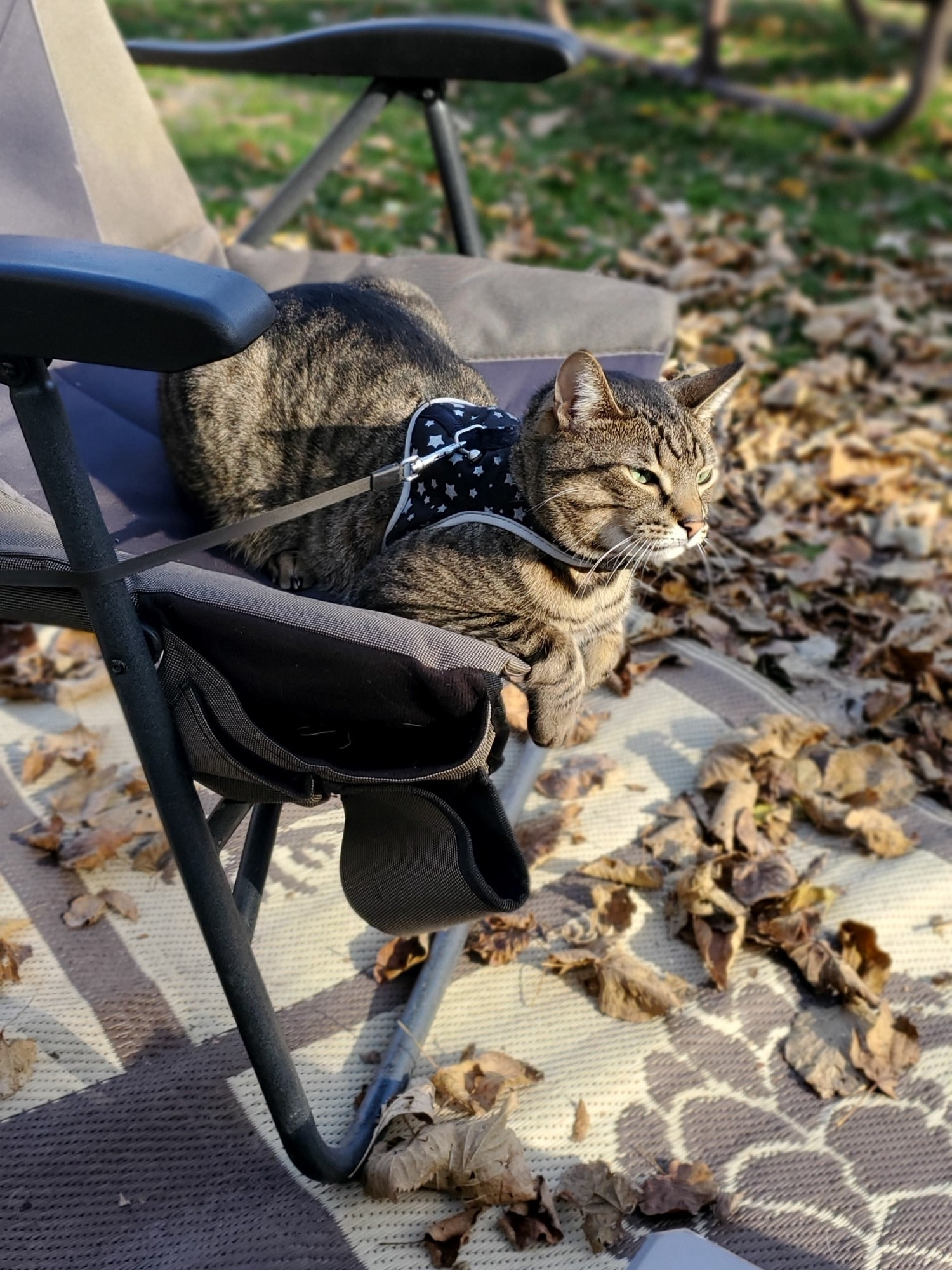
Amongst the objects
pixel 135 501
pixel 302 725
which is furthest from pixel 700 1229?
pixel 135 501

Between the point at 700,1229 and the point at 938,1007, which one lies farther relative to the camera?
the point at 938,1007

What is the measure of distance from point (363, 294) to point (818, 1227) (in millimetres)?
1683

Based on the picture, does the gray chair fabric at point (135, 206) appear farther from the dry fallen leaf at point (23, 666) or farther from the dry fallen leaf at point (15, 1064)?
the dry fallen leaf at point (15, 1064)

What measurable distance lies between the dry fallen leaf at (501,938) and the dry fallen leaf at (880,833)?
642 mm

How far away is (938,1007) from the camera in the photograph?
1.93 m

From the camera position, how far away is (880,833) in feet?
7.27

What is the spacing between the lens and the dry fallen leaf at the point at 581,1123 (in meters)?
1.72

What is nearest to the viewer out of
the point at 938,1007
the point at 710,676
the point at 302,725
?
the point at 302,725

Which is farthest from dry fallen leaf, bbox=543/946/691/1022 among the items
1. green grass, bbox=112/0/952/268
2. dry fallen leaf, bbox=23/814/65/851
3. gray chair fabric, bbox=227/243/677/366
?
green grass, bbox=112/0/952/268

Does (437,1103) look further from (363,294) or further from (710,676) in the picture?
(363,294)

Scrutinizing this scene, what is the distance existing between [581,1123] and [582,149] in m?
4.99

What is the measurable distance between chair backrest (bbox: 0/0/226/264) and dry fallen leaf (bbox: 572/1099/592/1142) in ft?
5.87

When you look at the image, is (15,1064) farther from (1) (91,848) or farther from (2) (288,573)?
(2) (288,573)

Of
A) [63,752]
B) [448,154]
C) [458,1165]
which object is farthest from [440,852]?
[448,154]
